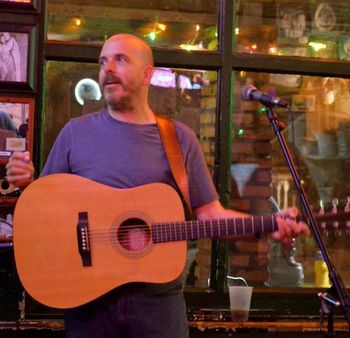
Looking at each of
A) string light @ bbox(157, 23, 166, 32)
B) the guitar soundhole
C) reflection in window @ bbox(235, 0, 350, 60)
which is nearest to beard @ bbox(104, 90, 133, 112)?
the guitar soundhole

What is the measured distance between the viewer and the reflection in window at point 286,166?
3896 mm

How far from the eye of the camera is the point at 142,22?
3.79 m

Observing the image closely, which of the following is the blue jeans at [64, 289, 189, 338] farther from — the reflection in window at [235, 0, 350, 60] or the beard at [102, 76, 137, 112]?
the reflection in window at [235, 0, 350, 60]

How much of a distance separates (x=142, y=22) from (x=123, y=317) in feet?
6.06

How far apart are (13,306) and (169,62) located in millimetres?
1513

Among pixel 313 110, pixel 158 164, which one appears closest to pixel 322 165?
pixel 313 110

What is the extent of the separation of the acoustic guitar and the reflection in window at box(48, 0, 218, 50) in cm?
123

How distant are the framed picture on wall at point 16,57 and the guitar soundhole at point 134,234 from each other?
1.10 metres

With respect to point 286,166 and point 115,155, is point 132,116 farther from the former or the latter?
point 286,166

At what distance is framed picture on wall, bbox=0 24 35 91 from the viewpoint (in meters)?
3.35

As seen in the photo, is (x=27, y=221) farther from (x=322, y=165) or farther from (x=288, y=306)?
(x=322, y=165)

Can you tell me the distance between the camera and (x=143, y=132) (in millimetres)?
2807

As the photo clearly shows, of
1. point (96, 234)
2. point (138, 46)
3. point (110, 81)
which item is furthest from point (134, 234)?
point (138, 46)

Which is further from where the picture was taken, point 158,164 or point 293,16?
point 293,16
